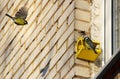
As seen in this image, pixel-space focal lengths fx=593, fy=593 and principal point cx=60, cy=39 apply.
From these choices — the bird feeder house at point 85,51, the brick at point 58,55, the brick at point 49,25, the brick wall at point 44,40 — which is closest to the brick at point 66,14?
the brick wall at point 44,40

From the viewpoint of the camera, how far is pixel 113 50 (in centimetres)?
488

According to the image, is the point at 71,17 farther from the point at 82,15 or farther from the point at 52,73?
the point at 52,73

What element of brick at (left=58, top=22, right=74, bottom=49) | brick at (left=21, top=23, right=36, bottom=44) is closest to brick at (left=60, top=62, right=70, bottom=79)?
brick at (left=58, top=22, right=74, bottom=49)

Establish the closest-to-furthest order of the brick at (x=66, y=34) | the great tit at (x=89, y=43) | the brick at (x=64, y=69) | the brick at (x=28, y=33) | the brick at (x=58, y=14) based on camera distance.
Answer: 1. the great tit at (x=89, y=43)
2. the brick at (x=64, y=69)
3. the brick at (x=66, y=34)
4. the brick at (x=58, y=14)
5. the brick at (x=28, y=33)

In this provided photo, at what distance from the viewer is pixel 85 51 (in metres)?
4.86

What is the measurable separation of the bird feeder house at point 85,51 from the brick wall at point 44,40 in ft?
0.20

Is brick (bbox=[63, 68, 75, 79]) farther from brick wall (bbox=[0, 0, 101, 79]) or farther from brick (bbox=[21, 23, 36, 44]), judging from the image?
brick (bbox=[21, 23, 36, 44])

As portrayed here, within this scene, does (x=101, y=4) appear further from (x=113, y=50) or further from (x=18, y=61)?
(x=18, y=61)

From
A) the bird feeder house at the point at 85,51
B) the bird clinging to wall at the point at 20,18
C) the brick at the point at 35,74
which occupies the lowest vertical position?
the brick at the point at 35,74

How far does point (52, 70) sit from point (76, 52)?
1.23 ft

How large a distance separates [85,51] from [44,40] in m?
0.72

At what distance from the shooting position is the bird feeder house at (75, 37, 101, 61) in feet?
15.9

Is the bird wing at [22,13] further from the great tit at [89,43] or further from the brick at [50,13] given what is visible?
the great tit at [89,43]

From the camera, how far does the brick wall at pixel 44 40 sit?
5.04 metres
